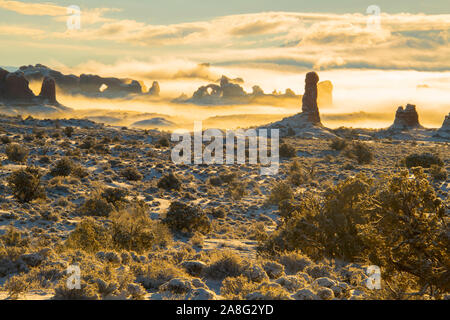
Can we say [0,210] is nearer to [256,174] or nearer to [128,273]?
[128,273]

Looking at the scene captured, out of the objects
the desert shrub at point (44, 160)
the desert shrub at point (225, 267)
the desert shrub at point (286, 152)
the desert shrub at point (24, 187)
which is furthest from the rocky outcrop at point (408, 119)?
the desert shrub at point (225, 267)

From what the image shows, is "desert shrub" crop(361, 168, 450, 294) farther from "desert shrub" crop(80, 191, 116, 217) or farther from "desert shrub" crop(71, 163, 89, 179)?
"desert shrub" crop(71, 163, 89, 179)

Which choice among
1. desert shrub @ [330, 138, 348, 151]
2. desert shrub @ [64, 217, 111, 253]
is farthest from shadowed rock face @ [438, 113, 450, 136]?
desert shrub @ [64, 217, 111, 253]

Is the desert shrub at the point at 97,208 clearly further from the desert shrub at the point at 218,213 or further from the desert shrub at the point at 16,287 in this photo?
the desert shrub at the point at 16,287

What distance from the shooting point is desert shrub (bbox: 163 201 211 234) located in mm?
18688

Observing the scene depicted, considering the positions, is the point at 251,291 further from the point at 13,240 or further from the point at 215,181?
the point at 215,181

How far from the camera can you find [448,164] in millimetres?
49312

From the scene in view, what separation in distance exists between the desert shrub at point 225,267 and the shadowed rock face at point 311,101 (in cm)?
10010

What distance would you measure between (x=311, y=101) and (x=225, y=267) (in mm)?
103482

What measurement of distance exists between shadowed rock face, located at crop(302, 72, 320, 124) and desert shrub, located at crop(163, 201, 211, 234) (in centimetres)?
9221

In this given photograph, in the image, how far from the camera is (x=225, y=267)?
10.4 meters

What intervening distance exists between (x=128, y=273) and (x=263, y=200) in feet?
65.1

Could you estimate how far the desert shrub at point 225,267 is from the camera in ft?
33.4

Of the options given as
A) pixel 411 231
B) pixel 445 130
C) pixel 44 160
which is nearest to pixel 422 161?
pixel 44 160
